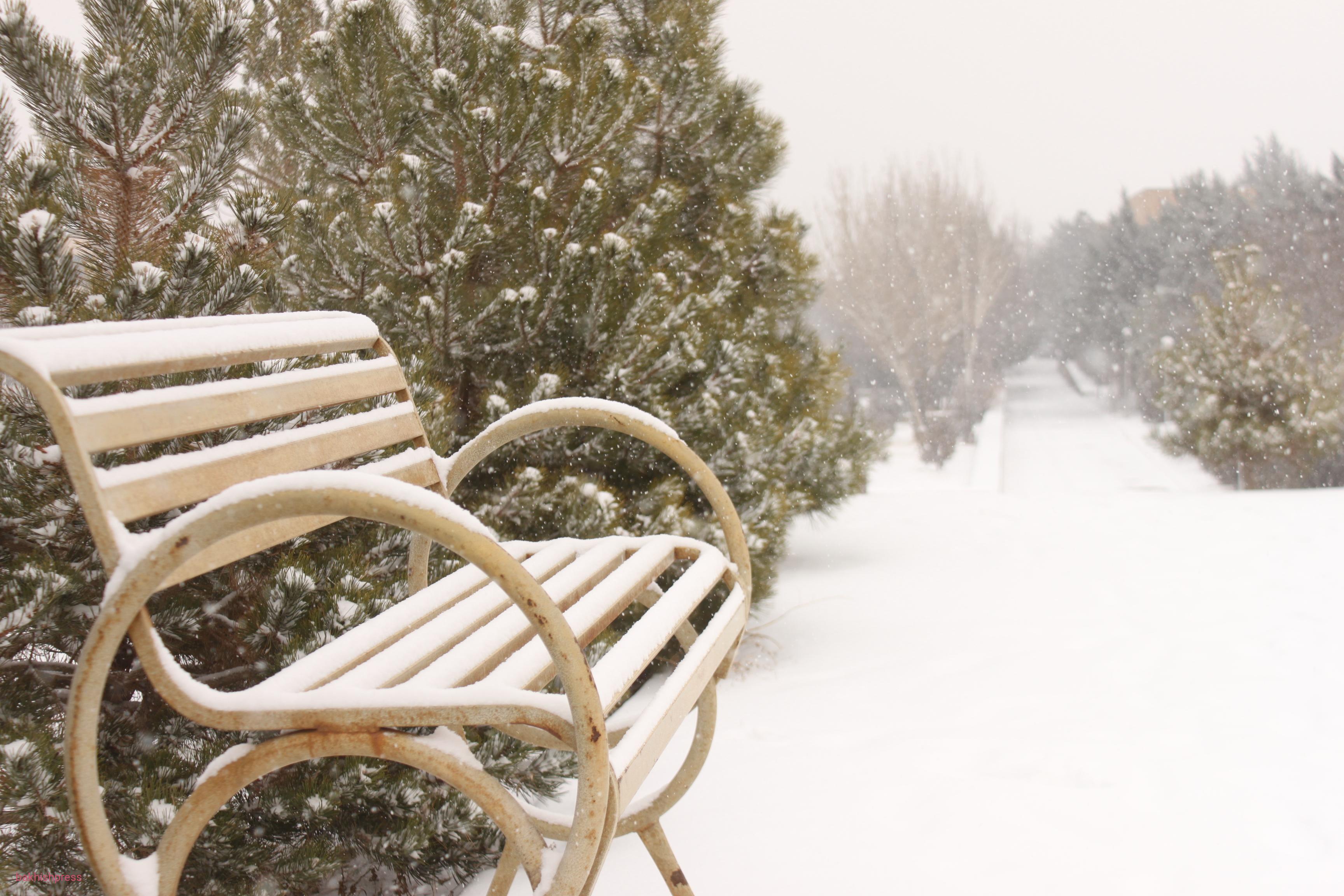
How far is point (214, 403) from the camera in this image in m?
0.87

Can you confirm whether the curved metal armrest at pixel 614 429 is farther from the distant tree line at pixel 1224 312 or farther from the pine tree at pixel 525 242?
the distant tree line at pixel 1224 312

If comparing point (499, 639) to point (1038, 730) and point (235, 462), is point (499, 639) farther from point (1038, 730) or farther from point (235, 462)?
point (1038, 730)

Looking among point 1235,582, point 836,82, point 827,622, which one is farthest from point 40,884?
point 836,82

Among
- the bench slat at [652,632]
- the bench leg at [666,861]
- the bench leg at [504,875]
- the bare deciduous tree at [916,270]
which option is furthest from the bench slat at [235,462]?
the bare deciduous tree at [916,270]

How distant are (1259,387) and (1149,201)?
37.0m

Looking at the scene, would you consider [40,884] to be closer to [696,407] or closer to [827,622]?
[696,407]

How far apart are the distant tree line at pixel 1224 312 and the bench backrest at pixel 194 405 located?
953 centimetres

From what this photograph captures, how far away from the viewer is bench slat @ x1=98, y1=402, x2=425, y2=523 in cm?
74

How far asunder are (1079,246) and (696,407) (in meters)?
36.4

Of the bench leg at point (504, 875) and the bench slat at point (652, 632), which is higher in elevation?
the bench slat at point (652, 632)

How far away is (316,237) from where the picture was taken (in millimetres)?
1700

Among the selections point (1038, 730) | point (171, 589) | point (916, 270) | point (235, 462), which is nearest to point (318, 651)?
point (235, 462)

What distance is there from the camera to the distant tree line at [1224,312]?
8.90 meters

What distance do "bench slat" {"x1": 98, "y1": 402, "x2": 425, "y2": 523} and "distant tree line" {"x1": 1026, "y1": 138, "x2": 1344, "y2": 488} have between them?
9.50 m
